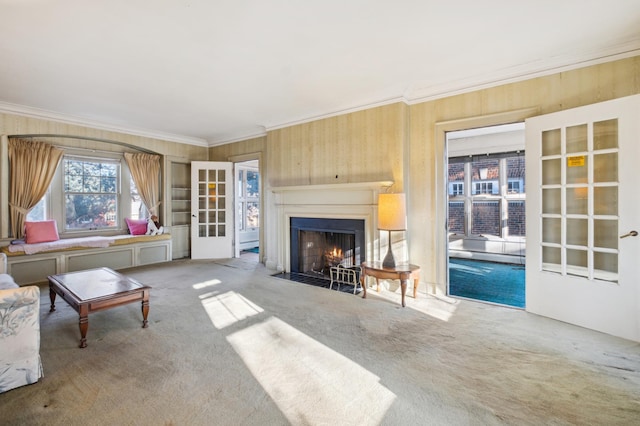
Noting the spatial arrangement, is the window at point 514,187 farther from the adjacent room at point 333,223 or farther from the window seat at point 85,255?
the window seat at point 85,255

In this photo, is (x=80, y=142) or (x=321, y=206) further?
(x=80, y=142)

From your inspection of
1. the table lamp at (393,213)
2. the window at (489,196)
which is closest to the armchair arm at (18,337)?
the table lamp at (393,213)

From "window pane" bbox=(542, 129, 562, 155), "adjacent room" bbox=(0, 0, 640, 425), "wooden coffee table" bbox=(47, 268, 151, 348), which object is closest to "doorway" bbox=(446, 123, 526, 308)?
"adjacent room" bbox=(0, 0, 640, 425)

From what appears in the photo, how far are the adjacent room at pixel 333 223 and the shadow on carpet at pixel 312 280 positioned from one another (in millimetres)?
78

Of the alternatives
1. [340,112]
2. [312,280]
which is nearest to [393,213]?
[312,280]

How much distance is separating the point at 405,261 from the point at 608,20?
296cm

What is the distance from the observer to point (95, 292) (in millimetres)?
2801

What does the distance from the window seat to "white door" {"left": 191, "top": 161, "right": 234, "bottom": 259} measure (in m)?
0.66

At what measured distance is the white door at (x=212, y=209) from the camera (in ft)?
20.6

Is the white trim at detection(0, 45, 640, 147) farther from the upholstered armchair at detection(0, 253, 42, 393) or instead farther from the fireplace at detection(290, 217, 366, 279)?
the upholstered armchair at detection(0, 253, 42, 393)

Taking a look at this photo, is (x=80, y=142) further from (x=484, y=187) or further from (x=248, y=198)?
(x=484, y=187)

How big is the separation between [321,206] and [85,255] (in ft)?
13.2

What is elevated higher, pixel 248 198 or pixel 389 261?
pixel 248 198

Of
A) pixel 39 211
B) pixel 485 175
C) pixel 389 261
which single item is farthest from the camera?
pixel 485 175
